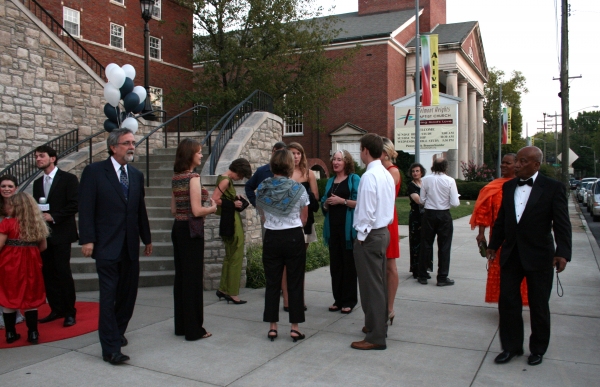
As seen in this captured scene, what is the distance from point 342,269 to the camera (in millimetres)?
6352

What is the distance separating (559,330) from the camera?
5684mm

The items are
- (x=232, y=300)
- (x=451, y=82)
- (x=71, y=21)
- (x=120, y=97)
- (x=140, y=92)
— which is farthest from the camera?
(x=451, y=82)

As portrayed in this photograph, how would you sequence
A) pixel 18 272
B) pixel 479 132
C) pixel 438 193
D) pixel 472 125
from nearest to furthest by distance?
pixel 18 272, pixel 438 193, pixel 472 125, pixel 479 132

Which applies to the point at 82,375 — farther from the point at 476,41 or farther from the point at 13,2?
the point at 476,41

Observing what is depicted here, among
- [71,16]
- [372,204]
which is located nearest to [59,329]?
[372,204]

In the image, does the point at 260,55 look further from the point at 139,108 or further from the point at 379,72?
the point at 379,72

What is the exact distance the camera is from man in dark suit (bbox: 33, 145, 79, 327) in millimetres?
5871

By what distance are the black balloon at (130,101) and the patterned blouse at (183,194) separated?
801 cm

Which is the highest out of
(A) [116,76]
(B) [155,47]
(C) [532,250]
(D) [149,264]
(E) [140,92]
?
(B) [155,47]

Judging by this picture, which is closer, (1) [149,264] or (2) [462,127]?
(1) [149,264]

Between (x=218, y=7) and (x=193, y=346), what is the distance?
16.7 metres

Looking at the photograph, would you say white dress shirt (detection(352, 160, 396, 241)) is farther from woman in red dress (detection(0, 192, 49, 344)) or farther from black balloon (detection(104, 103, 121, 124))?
black balloon (detection(104, 103, 121, 124))

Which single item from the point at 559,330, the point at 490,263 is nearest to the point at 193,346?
the point at 490,263

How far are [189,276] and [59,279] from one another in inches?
66.6
